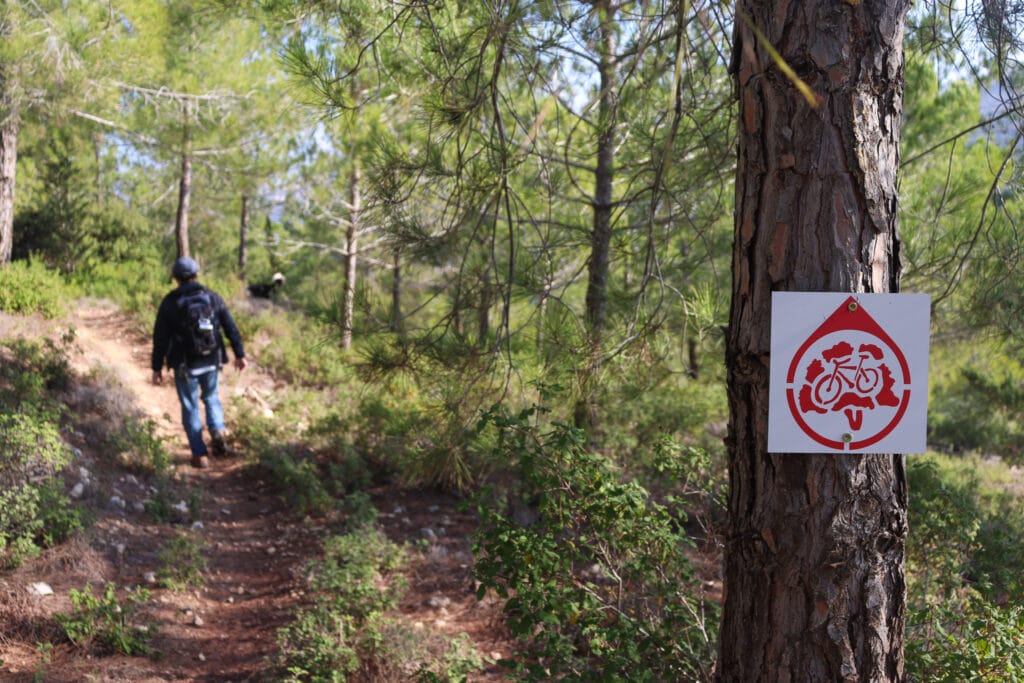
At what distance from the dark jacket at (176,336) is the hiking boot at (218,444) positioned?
792mm

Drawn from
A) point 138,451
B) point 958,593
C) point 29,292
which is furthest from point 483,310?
point 29,292

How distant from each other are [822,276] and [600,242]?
2674 millimetres

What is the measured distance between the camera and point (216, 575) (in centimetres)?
493

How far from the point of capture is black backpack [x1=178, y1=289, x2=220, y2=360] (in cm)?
646

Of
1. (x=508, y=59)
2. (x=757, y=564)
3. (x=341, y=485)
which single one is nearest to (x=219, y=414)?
(x=341, y=485)

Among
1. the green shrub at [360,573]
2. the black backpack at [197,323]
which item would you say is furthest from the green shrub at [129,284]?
the green shrub at [360,573]

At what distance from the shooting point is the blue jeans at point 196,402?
22.0 ft

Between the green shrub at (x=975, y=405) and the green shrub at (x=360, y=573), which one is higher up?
the green shrub at (x=975, y=405)

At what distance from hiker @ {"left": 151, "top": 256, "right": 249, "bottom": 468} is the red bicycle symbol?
5.51m

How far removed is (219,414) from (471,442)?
4.43 metres

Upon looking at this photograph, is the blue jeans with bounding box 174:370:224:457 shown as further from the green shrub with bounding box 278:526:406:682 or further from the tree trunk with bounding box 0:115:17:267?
the tree trunk with bounding box 0:115:17:267

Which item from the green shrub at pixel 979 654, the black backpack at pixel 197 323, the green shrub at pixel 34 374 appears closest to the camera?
the green shrub at pixel 979 654

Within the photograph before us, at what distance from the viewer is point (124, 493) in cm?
570

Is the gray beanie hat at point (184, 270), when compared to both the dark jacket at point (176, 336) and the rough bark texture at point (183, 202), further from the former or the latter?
the rough bark texture at point (183, 202)
